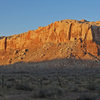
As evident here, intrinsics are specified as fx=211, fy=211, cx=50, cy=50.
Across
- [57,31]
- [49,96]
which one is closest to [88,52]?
[57,31]

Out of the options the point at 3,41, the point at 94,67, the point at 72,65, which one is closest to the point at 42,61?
the point at 72,65

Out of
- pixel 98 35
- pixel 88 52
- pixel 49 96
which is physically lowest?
pixel 49 96

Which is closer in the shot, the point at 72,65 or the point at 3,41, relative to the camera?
the point at 72,65

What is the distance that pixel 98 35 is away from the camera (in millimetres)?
66938

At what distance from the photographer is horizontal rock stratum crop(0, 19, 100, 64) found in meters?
63.5

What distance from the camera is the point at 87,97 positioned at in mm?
9805

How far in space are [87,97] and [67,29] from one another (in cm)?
5892

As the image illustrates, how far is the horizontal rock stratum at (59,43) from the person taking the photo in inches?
2499

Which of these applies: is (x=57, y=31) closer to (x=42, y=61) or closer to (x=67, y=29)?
(x=67, y=29)

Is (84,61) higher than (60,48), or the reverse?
(60,48)

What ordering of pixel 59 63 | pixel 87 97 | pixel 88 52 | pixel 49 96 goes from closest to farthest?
pixel 87 97
pixel 49 96
pixel 59 63
pixel 88 52

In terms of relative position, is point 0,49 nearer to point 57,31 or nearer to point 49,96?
point 57,31

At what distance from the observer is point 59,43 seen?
6819 centimetres

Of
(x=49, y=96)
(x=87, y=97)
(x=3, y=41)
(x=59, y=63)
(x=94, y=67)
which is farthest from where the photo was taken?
(x=3, y=41)
